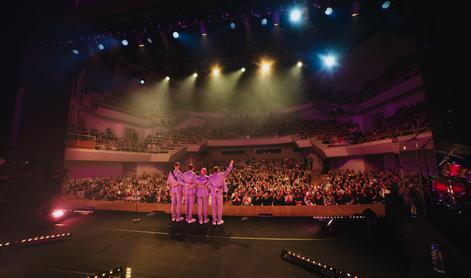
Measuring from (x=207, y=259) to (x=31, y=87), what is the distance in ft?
27.6

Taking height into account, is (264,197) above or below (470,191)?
below

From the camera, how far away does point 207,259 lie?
3.95 m

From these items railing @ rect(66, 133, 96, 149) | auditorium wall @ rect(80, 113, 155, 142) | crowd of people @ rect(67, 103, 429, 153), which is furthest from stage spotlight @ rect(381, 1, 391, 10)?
auditorium wall @ rect(80, 113, 155, 142)

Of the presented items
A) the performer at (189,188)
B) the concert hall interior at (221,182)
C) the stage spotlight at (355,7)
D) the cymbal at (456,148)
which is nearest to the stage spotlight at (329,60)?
the concert hall interior at (221,182)

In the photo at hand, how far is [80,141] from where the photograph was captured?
12992 millimetres

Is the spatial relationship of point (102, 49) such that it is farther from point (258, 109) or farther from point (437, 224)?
point (258, 109)

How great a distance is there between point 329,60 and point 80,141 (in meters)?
23.1

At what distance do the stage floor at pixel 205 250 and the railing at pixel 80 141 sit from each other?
893cm

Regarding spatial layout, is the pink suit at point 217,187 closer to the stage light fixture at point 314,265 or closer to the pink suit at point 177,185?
the pink suit at point 177,185

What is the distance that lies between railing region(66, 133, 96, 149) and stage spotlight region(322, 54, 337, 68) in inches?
862

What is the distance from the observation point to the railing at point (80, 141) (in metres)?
12.5

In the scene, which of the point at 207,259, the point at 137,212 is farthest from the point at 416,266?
the point at 137,212

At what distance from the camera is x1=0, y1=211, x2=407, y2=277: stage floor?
354 centimetres

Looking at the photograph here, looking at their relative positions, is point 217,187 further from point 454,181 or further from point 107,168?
point 107,168
